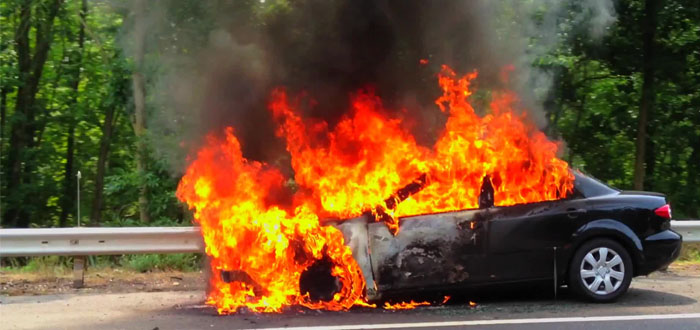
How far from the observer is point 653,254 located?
734cm

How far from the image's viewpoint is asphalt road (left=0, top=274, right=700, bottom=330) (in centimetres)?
657

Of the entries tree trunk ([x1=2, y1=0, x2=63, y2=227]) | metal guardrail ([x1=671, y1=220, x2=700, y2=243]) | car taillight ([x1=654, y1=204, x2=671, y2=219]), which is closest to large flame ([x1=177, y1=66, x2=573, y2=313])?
car taillight ([x1=654, y1=204, x2=671, y2=219])

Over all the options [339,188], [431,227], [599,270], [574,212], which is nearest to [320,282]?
[339,188]

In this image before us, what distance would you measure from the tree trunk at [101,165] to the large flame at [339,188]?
985cm

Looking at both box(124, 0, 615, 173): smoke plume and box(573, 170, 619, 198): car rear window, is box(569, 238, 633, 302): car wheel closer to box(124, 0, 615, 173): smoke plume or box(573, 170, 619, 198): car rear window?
box(573, 170, 619, 198): car rear window

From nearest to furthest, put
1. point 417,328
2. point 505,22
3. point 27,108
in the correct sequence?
1. point 417,328
2. point 505,22
3. point 27,108

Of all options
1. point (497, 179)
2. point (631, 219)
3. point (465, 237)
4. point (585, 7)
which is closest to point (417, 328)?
point (465, 237)

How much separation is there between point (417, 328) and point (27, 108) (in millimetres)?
13583

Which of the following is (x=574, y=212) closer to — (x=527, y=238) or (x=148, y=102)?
(x=527, y=238)

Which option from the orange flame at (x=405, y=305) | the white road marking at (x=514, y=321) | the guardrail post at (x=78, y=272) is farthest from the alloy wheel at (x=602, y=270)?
the guardrail post at (x=78, y=272)

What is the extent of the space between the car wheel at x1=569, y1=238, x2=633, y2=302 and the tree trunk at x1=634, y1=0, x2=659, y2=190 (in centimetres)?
635

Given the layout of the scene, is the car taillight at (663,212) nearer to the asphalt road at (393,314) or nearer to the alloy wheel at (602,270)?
the alloy wheel at (602,270)

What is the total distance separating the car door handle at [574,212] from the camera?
23.9ft

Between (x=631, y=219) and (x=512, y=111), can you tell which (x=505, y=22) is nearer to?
(x=512, y=111)
